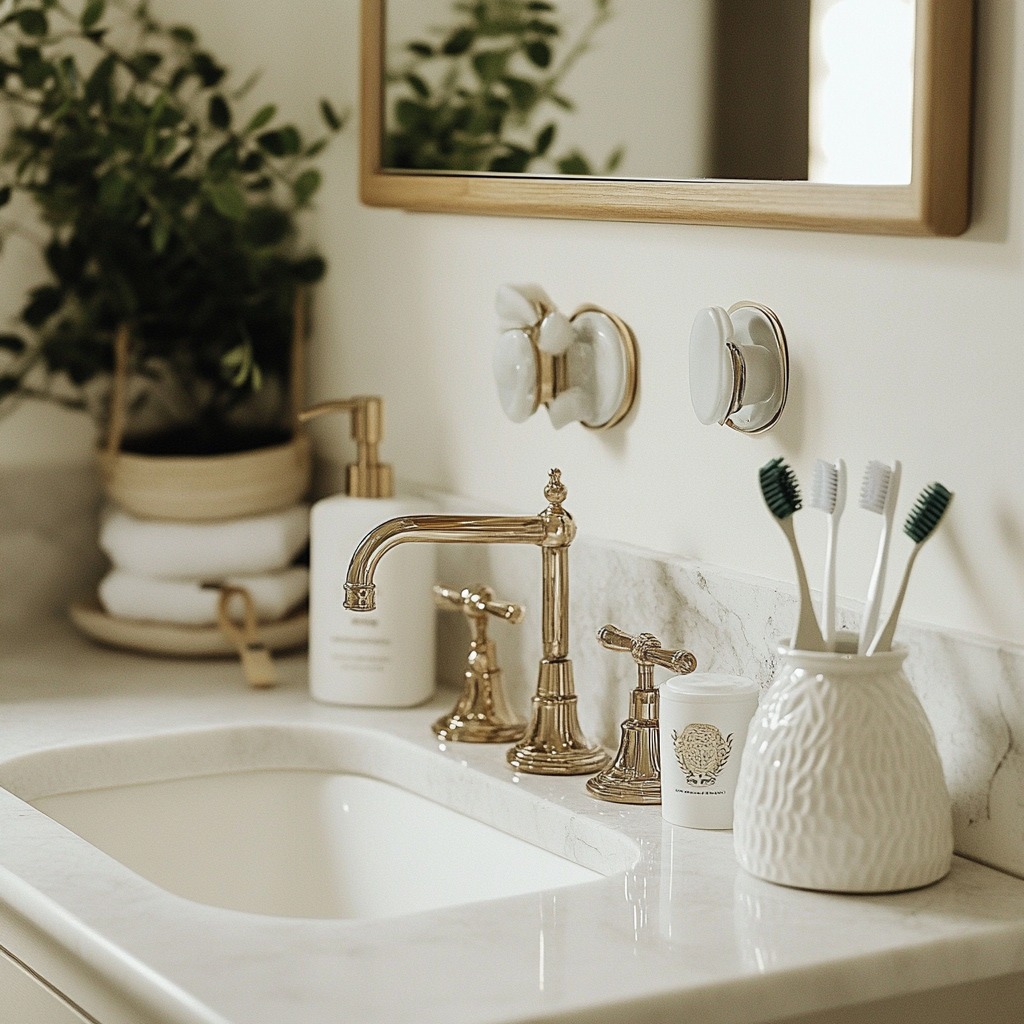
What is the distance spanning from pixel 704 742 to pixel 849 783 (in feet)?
0.49

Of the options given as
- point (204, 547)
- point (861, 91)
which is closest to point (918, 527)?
point (861, 91)

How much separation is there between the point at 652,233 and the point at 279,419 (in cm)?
63

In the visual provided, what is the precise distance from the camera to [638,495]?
1223 mm

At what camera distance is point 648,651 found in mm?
1108

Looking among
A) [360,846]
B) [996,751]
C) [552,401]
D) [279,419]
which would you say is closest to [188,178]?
[279,419]

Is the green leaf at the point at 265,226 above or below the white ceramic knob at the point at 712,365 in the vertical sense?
above

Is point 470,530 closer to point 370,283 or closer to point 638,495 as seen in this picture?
point 638,495

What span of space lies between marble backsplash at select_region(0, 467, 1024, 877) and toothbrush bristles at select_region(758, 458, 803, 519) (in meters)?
0.10

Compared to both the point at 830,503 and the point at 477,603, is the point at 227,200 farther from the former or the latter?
the point at 830,503

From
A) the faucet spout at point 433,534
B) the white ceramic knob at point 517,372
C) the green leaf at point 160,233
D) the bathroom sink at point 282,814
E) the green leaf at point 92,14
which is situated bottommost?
the bathroom sink at point 282,814

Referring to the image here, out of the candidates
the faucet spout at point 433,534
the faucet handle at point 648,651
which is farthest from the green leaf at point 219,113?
the faucet handle at point 648,651

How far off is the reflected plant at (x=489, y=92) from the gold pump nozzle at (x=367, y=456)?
8.1 inches

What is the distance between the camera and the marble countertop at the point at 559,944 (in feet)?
2.57

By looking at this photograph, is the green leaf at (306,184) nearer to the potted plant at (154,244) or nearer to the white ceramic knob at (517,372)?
the potted plant at (154,244)
